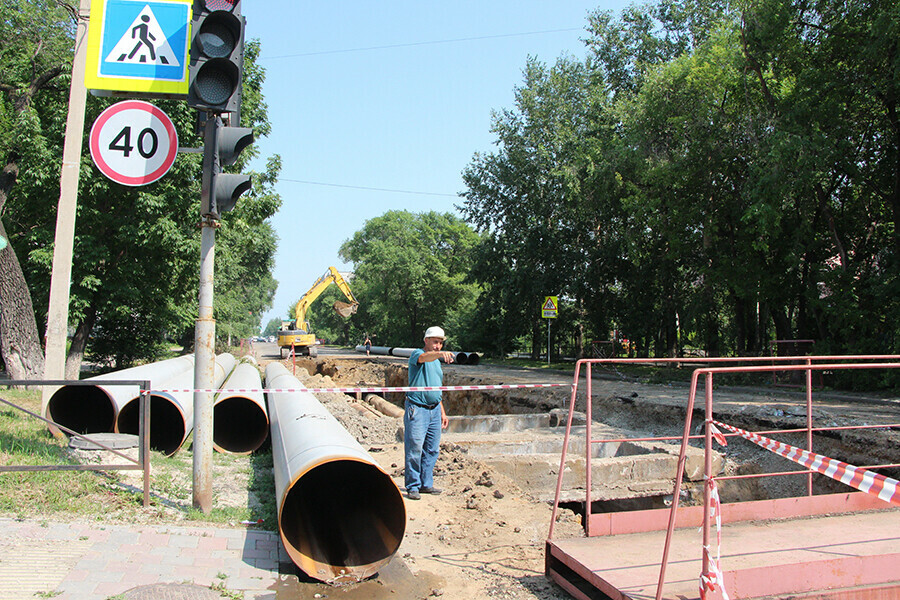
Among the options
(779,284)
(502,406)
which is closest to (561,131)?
(779,284)

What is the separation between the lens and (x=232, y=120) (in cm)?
566

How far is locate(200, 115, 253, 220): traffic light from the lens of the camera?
5.48m

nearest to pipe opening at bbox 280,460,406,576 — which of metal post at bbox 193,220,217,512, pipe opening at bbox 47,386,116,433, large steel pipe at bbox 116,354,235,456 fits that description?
metal post at bbox 193,220,217,512

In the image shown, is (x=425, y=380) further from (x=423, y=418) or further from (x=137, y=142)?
(x=137, y=142)

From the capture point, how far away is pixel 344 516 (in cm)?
557

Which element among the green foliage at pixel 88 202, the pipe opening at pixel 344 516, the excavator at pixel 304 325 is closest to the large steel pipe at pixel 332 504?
the pipe opening at pixel 344 516

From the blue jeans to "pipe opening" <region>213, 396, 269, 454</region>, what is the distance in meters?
3.04

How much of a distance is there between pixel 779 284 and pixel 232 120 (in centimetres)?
1771

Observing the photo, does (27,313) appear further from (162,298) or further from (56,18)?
(56,18)

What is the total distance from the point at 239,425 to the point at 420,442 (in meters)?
Result: 3.87

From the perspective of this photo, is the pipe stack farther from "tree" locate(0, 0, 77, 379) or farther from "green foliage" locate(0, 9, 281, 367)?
"tree" locate(0, 0, 77, 379)

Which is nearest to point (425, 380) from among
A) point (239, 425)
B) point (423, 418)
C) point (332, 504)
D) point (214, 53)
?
point (423, 418)

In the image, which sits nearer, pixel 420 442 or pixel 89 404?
pixel 420 442

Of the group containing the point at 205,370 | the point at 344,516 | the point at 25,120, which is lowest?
the point at 344,516
